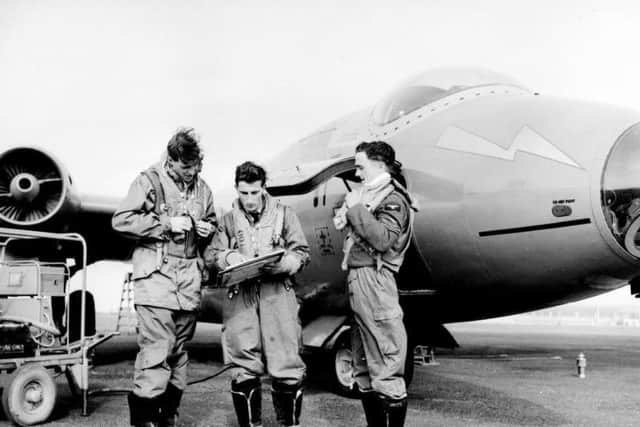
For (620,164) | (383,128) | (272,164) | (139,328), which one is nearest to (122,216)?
(139,328)

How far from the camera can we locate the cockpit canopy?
637 cm

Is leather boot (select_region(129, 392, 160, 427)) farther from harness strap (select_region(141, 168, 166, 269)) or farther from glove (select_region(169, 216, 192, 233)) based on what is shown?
harness strap (select_region(141, 168, 166, 269))

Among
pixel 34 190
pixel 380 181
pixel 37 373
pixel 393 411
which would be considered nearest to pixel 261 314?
pixel 393 411

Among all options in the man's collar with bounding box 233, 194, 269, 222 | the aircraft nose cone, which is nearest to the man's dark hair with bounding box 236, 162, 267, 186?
the man's collar with bounding box 233, 194, 269, 222

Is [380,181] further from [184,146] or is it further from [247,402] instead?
[247,402]

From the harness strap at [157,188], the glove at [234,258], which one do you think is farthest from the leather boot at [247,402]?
the harness strap at [157,188]

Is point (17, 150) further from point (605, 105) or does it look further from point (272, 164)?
point (605, 105)

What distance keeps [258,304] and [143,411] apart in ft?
3.21

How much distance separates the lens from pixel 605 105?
5.24 meters

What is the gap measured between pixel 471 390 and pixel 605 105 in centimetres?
347

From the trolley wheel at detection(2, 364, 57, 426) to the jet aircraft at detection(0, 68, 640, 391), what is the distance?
7.76ft

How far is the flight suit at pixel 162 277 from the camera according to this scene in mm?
4059

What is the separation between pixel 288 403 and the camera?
13.4 feet

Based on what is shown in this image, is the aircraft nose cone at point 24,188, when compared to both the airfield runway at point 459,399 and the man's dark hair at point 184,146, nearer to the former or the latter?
the airfield runway at point 459,399
